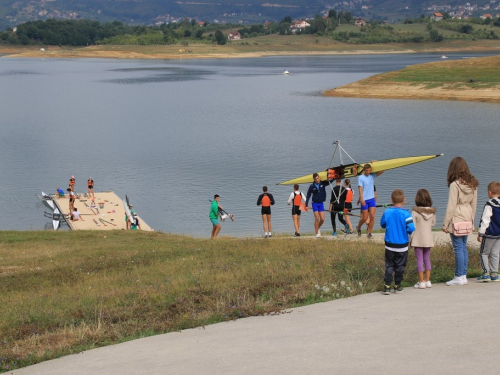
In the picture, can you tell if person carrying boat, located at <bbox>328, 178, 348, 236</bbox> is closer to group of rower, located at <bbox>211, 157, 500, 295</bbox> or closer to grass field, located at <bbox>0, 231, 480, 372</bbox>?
grass field, located at <bbox>0, 231, 480, 372</bbox>

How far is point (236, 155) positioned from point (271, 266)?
3356 centimetres

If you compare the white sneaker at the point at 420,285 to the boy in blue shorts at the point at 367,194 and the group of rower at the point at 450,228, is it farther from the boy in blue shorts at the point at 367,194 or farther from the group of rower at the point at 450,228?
the boy in blue shorts at the point at 367,194

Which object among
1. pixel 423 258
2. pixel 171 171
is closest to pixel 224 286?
pixel 423 258

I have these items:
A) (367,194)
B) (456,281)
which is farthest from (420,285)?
(367,194)

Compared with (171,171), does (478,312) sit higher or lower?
higher

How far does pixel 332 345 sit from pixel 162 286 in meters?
3.93

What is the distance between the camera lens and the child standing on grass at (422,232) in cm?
1063

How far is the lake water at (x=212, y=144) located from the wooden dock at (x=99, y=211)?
0.94 m

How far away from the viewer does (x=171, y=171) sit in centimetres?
4062

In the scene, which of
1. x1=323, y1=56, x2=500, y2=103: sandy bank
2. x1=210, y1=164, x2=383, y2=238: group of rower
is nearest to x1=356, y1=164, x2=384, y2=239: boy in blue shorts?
x1=210, y1=164, x2=383, y2=238: group of rower

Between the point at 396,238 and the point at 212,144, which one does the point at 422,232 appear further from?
the point at 212,144

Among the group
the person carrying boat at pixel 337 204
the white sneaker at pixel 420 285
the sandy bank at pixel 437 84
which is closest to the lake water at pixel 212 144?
the sandy bank at pixel 437 84

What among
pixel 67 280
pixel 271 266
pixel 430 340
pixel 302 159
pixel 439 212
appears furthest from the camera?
pixel 302 159

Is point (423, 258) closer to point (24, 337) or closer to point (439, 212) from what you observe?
point (24, 337)
